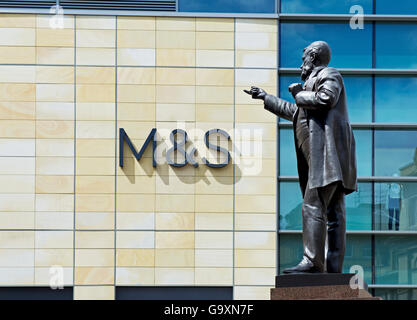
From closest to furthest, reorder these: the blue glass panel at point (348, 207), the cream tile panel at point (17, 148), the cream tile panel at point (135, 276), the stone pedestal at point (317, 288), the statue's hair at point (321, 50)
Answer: the stone pedestal at point (317, 288)
the statue's hair at point (321, 50)
the cream tile panel at point (135, 276)
the cream tile panel at point (17, 148)
the blue glass panel at point (348, 207)

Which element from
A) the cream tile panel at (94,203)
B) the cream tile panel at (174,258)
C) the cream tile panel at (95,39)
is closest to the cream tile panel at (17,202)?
the cream tile panel at (94,203)

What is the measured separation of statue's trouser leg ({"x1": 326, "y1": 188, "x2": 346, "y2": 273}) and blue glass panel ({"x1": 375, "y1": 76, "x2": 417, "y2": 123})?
1281 centimetres

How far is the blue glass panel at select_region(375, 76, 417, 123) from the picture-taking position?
20.9 metres

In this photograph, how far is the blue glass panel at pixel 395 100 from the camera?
20859 mm

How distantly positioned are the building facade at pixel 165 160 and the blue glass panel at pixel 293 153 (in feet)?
0.11

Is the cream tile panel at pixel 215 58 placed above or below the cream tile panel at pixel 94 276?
above

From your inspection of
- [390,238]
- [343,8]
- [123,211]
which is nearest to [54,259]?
[123,211]

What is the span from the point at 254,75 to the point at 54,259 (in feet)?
24.2

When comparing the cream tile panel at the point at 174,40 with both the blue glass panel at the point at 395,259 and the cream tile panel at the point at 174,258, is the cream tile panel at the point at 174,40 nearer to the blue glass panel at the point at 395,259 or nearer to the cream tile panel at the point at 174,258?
the cream tile panel at the point at 174,258

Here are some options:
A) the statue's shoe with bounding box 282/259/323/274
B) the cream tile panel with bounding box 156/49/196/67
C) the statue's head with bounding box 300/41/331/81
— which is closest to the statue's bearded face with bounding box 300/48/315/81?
the statue's head with bounding box 300/41/331/81

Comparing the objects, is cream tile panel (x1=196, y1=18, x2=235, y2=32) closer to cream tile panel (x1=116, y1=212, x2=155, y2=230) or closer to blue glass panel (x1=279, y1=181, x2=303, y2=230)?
blue glass panel (x1=279, y1=181, x2=303, y2=230)

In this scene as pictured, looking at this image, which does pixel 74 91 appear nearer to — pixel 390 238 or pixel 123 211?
pixel 123 211

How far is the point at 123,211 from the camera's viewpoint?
798 inches

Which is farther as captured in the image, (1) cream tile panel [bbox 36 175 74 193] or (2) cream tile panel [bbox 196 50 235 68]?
(2) cream tile panel [bbox 196 50 235 68]
